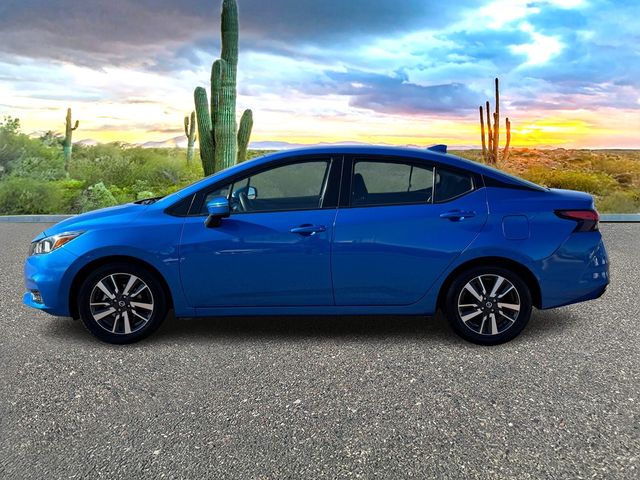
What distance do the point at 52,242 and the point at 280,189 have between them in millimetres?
A: 1891

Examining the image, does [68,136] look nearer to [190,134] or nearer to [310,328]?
[190,134]

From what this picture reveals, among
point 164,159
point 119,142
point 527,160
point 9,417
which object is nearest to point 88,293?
point 9,417

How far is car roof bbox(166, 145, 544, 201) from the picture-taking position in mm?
5266

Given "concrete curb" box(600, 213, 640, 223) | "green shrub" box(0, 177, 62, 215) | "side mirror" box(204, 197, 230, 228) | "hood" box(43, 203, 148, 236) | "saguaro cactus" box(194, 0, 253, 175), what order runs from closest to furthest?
1. "side mirror" box(204, 197, 230, 228)
2. "hood" box(43, 203, 148, 236)
3. "concrete curb" box(600, 213, 640, 223)
4. "saguaro cactus" box(194, 0, 253, 175)
5. "green shrub" box(0, 177, 62, 215)

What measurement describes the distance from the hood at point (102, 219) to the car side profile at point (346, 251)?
2 centimetres

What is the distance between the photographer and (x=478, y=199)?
5156 mm

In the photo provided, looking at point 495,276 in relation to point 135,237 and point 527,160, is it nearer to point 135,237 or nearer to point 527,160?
point 135,237

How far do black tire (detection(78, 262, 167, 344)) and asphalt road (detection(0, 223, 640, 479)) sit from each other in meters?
0.14

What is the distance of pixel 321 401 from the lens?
13.4ft

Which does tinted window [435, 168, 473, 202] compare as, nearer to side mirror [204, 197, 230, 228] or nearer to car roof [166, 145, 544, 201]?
car roof [166, 145, 544, 201]

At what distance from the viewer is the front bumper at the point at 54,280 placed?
5266 mm

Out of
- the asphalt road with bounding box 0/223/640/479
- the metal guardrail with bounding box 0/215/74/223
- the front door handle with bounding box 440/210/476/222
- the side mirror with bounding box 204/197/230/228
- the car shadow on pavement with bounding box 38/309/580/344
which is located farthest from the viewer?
the metal guardrail with bounding box 0/215/74/223

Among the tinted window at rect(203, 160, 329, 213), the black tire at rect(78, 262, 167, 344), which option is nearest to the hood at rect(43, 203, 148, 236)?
the black tire at rect(78, 262, 167, 344)

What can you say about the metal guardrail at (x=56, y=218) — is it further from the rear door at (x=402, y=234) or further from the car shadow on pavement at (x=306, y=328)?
the rear door at (x=402, y=234)
